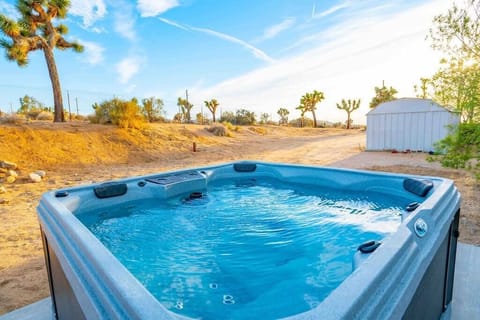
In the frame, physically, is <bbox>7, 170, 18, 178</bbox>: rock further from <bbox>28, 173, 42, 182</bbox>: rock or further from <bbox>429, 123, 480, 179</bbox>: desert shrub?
<bbox>429, 123, 480, 179</bbox>: desert shrub

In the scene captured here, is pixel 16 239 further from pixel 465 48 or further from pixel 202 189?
pixel 465 48

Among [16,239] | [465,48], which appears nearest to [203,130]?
[16,239]

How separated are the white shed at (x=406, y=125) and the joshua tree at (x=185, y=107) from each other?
1469 centimetres

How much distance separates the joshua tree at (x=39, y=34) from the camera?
8633 mm

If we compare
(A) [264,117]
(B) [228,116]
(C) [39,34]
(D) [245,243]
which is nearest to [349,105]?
(A) [264,117]

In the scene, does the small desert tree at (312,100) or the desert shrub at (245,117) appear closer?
the desert shrub at (245,117)

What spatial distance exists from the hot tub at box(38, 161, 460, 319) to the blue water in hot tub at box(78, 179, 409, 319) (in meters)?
0.01

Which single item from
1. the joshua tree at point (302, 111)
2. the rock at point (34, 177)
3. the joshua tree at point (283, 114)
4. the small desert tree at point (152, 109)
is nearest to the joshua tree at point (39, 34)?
the rock at point (34, 177)

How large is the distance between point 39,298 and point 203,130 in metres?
12.1

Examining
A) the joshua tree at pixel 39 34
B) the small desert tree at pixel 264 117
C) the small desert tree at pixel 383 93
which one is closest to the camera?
the joshua tree at pixel 39 34

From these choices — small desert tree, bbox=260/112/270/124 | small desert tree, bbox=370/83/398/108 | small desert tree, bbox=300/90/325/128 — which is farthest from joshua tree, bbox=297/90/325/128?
small desert tree, bbox=370/83/398/108

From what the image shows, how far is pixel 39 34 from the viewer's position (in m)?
9.60

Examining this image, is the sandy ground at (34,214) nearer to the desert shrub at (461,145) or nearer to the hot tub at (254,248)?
the hot tub at (254,248)

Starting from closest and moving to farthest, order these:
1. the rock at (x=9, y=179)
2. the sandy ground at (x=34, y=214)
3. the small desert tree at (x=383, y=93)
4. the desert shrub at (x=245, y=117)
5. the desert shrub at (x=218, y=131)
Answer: the sandy ground at (x=34, y=214), the rock at (x=9, y=179), the desert shrub at (x=218, y=131), the small desert tree at (x=383, y=93), the desert shrub at (x=245, y=117)
